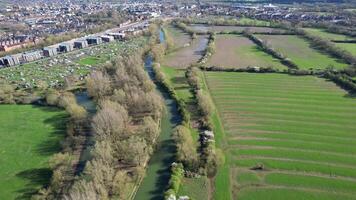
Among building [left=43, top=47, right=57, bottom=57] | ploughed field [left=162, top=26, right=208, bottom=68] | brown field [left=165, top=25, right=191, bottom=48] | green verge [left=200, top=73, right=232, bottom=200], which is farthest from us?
brown field [left=165, top=25, right=191, bottom=48]

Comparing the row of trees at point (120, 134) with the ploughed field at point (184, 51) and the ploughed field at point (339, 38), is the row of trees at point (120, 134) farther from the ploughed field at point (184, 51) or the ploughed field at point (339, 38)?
the ploughed field at point (339, 38)

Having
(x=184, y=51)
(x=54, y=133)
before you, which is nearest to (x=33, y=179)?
(x=54, y=133)

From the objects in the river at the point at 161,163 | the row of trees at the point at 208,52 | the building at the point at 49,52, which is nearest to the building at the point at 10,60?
the building at the point at 49,52

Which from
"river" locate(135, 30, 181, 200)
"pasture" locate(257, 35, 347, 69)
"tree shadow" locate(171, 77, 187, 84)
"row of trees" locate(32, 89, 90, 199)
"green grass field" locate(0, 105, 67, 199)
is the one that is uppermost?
"row of trees" locate(32, 89, 90, 199)

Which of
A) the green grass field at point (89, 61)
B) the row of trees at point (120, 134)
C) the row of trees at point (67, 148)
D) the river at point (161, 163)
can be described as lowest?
the green grass field at point (89, 61)

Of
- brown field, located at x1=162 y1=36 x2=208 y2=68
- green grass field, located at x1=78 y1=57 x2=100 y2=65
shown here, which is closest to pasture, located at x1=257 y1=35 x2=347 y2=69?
brown field, located at x1=162 y1=36 x2=208 y2=68

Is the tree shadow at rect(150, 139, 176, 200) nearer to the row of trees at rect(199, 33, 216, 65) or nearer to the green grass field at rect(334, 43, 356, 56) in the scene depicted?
the row of trees at rect(199, 33, 216, 65)

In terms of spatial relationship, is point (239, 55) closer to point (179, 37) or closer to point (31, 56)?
point (179, 37)
